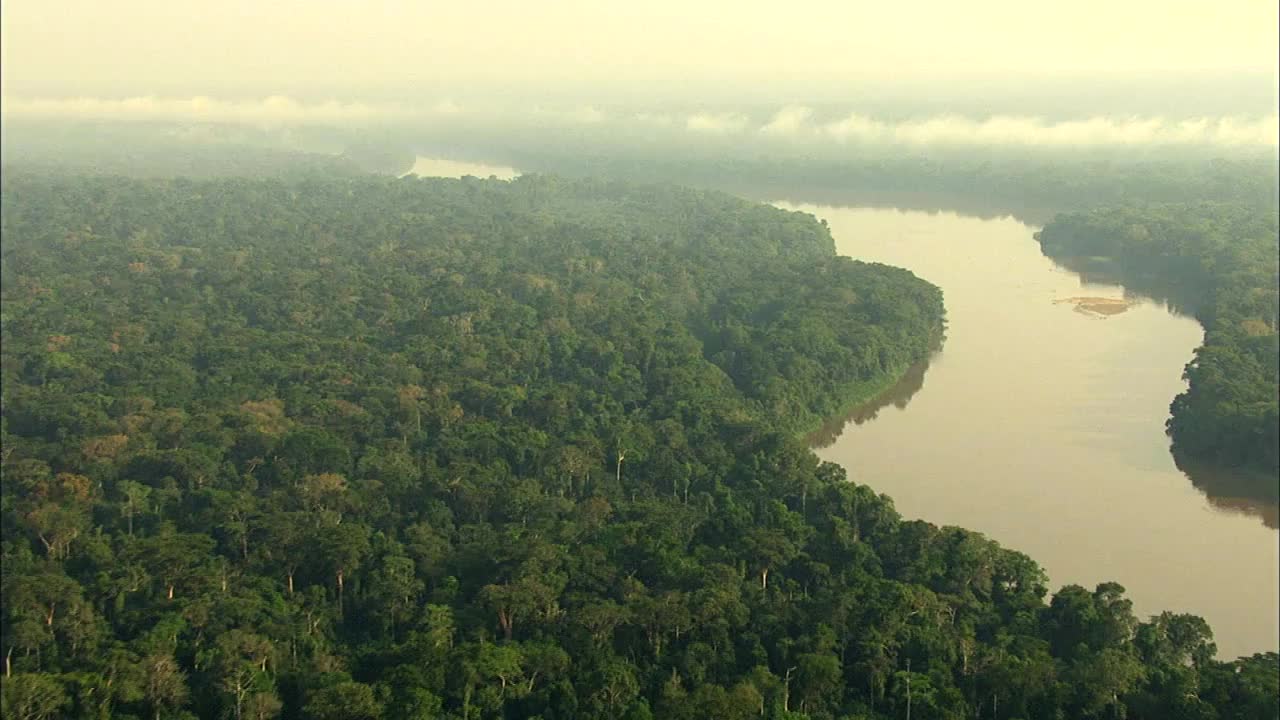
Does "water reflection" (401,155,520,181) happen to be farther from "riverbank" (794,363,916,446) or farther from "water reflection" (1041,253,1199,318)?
"riverbank" (794,363,916,446)

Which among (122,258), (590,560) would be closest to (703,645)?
(590,560)

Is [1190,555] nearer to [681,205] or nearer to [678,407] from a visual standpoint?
[678,407]

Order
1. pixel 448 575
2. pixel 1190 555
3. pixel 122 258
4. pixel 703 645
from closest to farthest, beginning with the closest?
pixel 703 645 → pixel 448 575 → pixel 1190 555 → pixel 122 258

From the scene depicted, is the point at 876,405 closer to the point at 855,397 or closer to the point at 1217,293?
the point at 855,397

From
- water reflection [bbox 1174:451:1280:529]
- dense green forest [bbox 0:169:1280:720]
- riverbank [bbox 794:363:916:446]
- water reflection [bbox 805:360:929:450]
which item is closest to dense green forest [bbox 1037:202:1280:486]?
water reflection [bbox 1174:451:1280:529]

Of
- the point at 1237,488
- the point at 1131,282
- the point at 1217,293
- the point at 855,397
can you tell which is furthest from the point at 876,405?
the point at 1131,282

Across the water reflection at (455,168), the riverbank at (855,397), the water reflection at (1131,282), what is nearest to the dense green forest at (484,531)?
the riverbank at (855,397)
